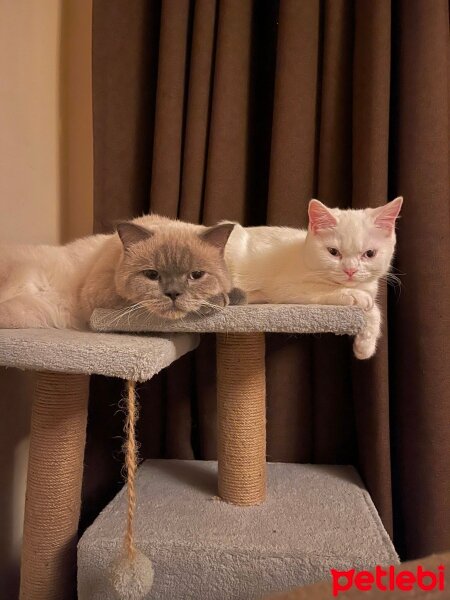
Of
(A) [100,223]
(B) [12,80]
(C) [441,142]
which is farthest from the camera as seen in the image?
(A) [100,223]

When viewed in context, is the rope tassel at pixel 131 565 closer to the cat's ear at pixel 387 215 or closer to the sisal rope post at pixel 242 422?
the sisal rope post at pixel 242 422

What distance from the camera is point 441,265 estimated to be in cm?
125

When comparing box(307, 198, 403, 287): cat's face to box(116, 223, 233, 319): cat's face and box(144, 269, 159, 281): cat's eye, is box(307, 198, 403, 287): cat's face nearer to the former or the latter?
box(116, 223, 233, 319): cat's face

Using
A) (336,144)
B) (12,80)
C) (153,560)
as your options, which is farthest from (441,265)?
(12,80)

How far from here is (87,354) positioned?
31.9 inches

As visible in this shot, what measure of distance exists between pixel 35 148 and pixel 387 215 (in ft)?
3.83

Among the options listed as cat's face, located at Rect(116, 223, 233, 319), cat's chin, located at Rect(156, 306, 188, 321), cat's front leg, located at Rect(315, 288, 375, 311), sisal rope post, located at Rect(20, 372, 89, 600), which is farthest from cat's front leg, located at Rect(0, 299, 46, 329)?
cat's front leg, located at Rect(315, 288, 375, 311)

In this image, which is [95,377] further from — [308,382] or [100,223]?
[308,382]

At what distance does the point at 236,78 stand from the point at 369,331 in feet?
2.92

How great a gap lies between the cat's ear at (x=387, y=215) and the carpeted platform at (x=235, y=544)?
0.72 m

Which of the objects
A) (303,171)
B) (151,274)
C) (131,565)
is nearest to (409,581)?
(131,565)

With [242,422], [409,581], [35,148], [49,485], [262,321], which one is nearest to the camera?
[409,581]

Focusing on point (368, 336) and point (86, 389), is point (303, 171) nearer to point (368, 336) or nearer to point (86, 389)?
point (368, 336)
